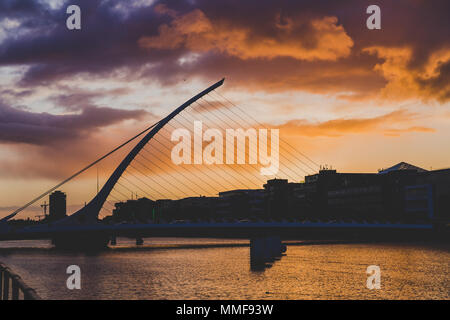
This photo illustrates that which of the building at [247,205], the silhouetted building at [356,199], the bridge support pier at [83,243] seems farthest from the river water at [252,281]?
the building at [247,205]

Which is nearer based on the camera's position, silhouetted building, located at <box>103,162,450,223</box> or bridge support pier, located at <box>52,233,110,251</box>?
bridge support pier, located at <box>52,233,110,251</box>

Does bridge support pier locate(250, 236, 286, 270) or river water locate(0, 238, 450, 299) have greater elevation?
bridge support pier locate(250, 236, 286, 270)

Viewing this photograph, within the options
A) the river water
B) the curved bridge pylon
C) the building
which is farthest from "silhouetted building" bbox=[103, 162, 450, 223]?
the river water

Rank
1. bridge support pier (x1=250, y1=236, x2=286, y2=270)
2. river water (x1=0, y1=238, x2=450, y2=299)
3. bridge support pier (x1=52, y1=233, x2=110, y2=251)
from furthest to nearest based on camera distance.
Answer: bridge support pier (x1=52, y1=233, x2=110, y2=251) < bridge support pier (x1=250, y1=236, x2=286, y2=270) < river water (x1=0, y1=238, x2=450, y2=299)

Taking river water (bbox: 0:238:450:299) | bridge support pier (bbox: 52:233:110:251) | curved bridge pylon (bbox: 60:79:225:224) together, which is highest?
curved bridge pylon (bbox: 60:79:225:224)

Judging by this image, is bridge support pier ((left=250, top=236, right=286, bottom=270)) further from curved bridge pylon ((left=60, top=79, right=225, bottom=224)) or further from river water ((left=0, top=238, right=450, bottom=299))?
curved bridge pylon ((left=60, top=79, right=225, bottom=224))

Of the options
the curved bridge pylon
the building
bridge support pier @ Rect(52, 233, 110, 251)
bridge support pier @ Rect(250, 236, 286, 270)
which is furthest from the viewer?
the building

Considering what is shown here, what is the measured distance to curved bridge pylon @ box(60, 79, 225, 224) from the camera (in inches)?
2783

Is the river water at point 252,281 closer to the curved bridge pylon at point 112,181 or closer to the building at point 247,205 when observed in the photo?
the curved bridge pylon at point 112,181

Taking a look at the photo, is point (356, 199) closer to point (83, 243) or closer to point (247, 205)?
point (247, 205)

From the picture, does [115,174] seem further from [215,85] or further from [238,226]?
[238,226]

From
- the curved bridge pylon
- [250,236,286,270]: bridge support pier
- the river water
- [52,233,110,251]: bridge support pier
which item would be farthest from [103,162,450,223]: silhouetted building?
the river water
